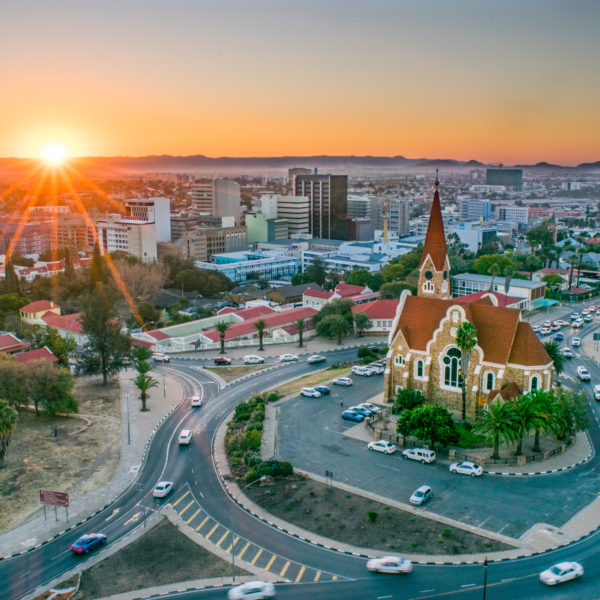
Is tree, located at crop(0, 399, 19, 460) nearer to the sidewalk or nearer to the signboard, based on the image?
the sidewalk

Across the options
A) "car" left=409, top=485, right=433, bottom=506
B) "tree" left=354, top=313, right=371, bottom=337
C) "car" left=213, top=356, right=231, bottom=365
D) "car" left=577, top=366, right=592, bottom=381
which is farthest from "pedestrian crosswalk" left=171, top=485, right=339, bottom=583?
"tree" left=354, top=313, right=371, bottom=337

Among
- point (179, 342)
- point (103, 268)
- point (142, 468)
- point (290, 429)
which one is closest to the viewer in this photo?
point (142, 468)

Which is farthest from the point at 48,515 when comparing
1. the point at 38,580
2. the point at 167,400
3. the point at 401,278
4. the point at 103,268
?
the point at 401,278

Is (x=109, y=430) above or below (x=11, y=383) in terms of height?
below

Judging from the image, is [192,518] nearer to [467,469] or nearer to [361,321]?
[467,469]

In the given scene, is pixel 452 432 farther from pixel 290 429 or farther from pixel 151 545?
pixel 151 545

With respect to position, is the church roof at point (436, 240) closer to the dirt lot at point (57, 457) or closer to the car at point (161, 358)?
the dirt lot at point (57, 457)
